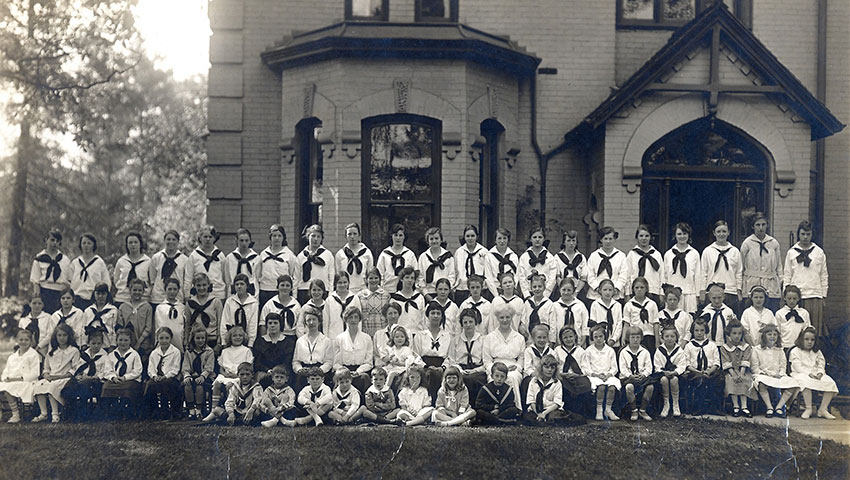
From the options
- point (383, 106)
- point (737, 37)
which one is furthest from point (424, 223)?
point (737, 37)

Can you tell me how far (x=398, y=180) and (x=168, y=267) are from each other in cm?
371

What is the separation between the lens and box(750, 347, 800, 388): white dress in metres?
8.62

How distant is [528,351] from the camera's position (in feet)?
28.2

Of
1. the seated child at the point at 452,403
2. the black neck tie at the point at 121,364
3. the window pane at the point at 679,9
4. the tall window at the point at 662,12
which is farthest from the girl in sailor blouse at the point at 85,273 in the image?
the window pane at the point at 679,9

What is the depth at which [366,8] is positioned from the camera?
12273mm

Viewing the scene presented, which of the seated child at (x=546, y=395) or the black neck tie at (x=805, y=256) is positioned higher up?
the black neck tie at (x=805, y=256)

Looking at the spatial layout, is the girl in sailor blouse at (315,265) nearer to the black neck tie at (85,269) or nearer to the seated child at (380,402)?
the seated child at (380,402)

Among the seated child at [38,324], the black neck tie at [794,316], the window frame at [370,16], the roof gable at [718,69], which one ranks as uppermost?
the window frame at [370,16]

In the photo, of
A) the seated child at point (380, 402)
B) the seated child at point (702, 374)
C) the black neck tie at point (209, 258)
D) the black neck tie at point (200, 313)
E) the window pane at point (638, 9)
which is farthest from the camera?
the window pane at point (638, 9)

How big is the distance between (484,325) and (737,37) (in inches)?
222

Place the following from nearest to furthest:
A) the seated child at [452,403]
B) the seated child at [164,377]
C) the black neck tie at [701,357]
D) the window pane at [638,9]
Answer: the seated child at [452,403], the seated child at [164,377], the black neck tie at [701,357], the window pane at [638,9]

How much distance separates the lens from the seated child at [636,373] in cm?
836

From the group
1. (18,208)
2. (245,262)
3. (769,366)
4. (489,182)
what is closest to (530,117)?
(489,182)

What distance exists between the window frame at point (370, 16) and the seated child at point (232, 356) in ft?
19.5
